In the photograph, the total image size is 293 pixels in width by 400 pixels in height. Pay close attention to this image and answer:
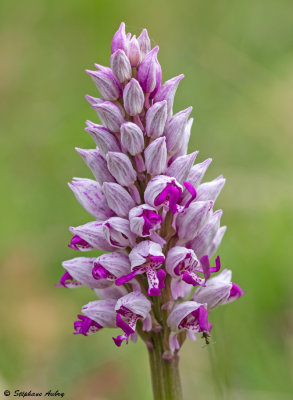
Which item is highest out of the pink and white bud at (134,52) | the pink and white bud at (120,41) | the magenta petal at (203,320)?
the pink and white bud at (120,41)

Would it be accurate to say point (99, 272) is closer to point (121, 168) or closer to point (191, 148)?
point (121, 168)

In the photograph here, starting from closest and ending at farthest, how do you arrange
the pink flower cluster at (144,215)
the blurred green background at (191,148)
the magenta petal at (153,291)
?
the magenta petal at (153,291), the pink flower cluster at (144,215), the blurred green background at (191,148)

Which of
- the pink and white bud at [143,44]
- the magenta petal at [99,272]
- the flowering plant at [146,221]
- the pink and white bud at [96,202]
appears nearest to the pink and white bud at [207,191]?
the flowering plant at [146,221]

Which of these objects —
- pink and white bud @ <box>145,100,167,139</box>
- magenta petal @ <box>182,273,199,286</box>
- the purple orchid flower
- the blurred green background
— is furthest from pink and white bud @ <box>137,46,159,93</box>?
the blurred green background

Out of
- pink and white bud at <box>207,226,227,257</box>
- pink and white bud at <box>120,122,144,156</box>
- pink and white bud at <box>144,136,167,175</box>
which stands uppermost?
pink and white bud at <box>120,122,144,156</box>

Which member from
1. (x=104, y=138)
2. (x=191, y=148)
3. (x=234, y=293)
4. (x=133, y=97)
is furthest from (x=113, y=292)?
(x=191, y=148)

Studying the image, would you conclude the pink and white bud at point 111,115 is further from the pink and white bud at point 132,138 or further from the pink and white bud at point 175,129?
the pink and white bud at point 175,129

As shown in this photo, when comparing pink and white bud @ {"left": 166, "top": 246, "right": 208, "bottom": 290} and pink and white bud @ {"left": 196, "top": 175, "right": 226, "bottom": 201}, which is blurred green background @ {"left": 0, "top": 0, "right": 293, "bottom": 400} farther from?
pink and white bud @ {"left": 196, "top": 175, "right": 226, "bottom": 201}
